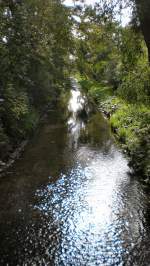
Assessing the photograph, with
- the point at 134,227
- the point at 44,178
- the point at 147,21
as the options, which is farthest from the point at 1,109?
the point at 134,227

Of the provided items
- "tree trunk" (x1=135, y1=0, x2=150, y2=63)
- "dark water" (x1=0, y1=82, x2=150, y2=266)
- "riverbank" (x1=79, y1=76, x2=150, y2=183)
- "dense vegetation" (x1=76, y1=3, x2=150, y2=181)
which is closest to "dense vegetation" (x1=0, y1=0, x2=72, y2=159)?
"dense vegetation" (x1=76, y1=3, x2=150, y2=181)

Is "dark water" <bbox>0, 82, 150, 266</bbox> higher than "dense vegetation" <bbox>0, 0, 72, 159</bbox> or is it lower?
lower

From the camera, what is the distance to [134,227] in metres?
11.5

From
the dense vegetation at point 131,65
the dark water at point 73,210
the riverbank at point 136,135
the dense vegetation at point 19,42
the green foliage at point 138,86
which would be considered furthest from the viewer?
the dense vegetation at point 19,42

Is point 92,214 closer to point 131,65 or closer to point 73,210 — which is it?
point 73,210

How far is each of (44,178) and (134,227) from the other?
587 cm

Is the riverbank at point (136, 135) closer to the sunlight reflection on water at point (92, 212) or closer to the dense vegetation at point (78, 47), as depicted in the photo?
the dense vegetation at point (78, 47)

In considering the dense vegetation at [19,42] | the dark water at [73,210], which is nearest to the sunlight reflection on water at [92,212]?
the dark water at [73,210]

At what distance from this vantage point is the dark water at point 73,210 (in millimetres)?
10086

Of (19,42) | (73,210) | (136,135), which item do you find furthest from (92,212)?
(19,42)

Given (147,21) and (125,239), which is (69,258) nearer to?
(125,239)

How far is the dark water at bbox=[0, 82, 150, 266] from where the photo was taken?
10086 millimetres

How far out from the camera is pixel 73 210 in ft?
42.4

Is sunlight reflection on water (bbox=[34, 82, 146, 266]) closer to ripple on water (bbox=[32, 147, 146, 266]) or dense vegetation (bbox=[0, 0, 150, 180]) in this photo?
ripple on water (bbox=[32, 147, 146, 266])
